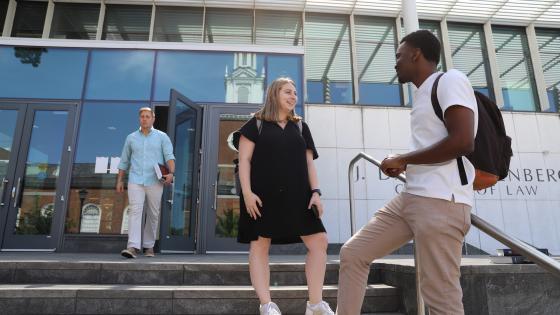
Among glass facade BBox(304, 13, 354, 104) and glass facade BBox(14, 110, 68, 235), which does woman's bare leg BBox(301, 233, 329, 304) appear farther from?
glass facade BBox(304, 13, 354, 104)

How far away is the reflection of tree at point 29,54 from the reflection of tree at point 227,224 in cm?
493

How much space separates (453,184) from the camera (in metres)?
1.72

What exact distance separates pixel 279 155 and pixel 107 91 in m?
6.30

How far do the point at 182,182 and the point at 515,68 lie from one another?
9.00 metres

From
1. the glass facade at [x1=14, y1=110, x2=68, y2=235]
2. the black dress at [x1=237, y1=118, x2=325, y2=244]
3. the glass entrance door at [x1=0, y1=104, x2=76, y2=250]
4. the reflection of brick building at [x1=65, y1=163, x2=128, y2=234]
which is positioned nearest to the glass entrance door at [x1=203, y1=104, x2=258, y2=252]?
the reflection of brick building at [x1=65, y1=163, x2=128, y2=234]

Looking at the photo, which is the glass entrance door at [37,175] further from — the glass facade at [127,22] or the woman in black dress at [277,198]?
the woman in black dress at [277,198]

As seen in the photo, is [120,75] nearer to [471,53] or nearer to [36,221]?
[36,221]

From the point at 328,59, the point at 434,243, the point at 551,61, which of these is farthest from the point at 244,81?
the point at 551,61

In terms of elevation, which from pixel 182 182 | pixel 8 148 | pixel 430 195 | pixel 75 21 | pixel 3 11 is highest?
pixel 3 11

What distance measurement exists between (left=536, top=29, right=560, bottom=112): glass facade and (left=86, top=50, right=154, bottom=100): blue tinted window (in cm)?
961

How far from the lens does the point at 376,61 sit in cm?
988

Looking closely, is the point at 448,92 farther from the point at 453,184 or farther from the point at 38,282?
the point at 38,282

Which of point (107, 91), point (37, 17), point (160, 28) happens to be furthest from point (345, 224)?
point (37, 17)

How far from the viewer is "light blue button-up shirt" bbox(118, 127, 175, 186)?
5.22 metres
